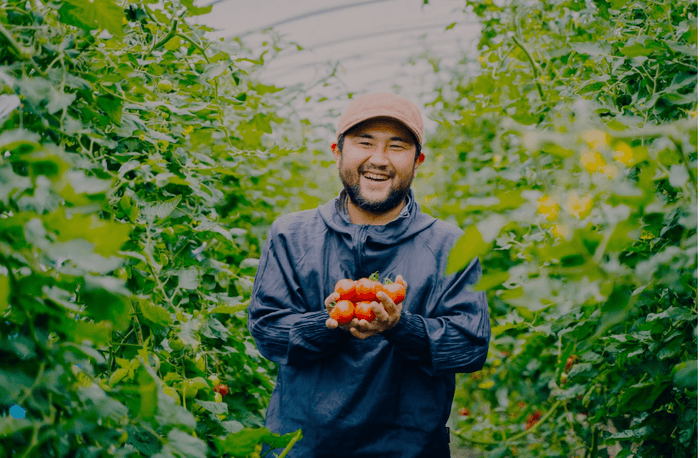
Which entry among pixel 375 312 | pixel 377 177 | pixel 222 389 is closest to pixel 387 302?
pixel 375 312

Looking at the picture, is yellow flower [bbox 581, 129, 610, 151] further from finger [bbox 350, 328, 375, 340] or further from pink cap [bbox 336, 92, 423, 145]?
pink cap [bbox 336, 92, 423, 145]

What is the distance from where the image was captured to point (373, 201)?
1.73 meters

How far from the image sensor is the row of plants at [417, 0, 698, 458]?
68cm

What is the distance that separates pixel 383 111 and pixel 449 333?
0.72 m

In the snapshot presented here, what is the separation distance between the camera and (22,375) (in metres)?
0.79

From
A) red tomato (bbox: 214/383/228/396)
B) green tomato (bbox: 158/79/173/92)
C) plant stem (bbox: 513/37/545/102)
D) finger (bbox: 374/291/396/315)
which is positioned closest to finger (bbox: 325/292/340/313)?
finger (bbox: 374/291/396/315)

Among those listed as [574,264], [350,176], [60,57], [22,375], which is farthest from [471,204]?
[350,176]

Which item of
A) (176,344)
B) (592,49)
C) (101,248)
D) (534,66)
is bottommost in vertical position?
(176,344)

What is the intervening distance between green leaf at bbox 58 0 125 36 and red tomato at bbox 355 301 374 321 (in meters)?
0.85

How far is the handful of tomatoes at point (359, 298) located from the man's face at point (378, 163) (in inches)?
14.1

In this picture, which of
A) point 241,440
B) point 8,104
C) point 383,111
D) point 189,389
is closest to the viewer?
point 8,104

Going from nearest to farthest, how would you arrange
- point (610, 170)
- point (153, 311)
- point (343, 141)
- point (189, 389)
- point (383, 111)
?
point (610, 170), point (153, 311), point (189, 389), point (383, 111), point (343, 141)

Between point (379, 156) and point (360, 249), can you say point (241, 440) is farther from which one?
point (379, 156)

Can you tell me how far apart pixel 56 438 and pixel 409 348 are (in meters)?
0.93
